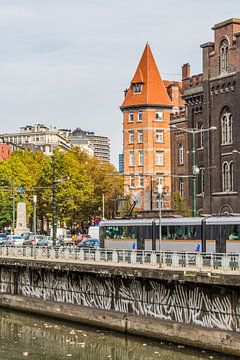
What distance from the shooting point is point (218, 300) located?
3453 centimetres

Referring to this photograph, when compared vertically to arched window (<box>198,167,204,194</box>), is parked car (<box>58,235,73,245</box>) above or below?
below

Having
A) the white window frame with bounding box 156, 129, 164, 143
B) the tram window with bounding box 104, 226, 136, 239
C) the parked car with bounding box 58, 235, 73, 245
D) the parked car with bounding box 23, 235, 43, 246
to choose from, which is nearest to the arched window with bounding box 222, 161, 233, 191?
the parked car with bounding box 58, 235, 73, 245

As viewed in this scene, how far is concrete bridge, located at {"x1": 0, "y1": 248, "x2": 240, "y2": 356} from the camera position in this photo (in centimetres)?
3416

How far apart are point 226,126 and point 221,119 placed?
33.1 inches

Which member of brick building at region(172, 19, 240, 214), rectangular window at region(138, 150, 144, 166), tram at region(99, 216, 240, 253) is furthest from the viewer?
rectangular window at region(138, 150, 144, 166)

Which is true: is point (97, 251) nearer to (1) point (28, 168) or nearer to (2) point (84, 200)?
(2) point (84, 200)

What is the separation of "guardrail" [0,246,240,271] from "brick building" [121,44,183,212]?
5035cm

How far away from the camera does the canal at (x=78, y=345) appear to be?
34.8 meters

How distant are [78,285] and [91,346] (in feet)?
26.4

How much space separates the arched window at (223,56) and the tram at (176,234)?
2176cm

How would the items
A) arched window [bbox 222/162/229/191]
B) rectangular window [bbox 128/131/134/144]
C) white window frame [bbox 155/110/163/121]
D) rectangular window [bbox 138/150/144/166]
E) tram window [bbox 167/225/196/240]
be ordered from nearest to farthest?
tram window [bbox 167/225/196/240] < arched window [bbox 222/162/229/191] < rectangular window [bbox 138/150/144/166] < rectangular window [bbox 128/131/134/144] < white window frame [bbox 155/110/163/121]

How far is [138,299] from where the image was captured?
131ft

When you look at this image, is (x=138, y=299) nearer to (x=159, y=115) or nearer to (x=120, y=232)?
(x=120, y=232)

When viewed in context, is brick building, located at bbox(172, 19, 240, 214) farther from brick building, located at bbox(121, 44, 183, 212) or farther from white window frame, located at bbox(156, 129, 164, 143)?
white window frame, located at bbox(156, 129, 164, 143)
